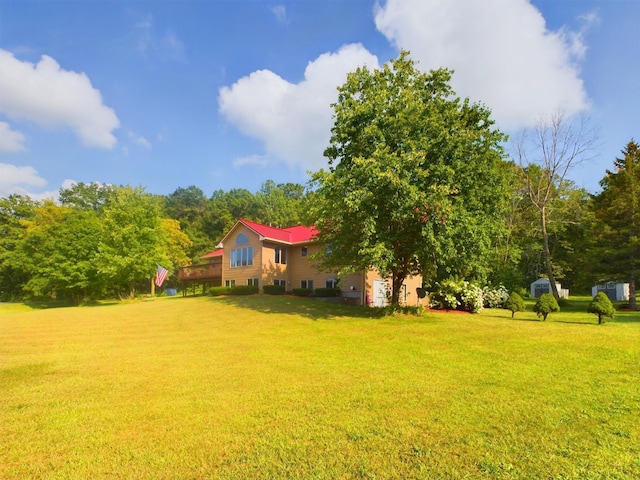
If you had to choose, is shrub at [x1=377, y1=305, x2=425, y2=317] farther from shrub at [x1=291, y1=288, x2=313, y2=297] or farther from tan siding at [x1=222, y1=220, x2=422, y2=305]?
shrub at [x1=291, y1=288, x2=313, y2=297]

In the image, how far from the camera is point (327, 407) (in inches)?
235

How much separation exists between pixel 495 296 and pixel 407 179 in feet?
50.7

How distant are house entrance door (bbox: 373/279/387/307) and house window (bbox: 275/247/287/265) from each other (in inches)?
316

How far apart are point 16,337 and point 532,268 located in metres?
49.4

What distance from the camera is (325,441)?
4719 mm

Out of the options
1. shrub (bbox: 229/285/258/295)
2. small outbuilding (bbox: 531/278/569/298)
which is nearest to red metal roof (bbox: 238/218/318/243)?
shrub (bbox: 229/285/258/295)

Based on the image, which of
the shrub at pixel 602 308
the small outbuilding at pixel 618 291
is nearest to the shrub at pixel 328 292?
the shrub at pixel 602 308

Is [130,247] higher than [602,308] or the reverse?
higher

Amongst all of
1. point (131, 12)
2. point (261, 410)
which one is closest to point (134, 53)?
point (131, 12)

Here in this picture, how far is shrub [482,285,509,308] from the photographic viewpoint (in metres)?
25.8

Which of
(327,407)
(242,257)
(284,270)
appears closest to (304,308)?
(284,270)

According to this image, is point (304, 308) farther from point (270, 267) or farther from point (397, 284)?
point (270, 267)

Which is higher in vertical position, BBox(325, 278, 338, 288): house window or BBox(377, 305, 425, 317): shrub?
BBox(325, 278, 338, 288): house window

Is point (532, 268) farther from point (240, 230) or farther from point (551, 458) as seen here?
point (551, 458)
